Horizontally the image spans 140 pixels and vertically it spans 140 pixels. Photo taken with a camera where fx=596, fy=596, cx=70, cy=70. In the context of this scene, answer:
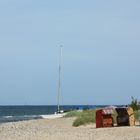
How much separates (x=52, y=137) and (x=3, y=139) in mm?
2305

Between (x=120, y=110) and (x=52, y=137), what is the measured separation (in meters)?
5.91

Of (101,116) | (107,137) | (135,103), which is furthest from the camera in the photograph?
(135,103)

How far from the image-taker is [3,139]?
2634 centimetres

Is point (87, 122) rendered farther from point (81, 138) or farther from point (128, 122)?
point (81, 138)

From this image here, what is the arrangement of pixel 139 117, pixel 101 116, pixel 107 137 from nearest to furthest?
pixel 107 137, pixel 101 116, pixel 139 117

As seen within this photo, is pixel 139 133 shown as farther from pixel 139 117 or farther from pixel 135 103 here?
pixel 135 103

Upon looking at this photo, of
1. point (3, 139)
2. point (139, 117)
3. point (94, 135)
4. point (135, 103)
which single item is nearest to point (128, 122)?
point (139, 117)

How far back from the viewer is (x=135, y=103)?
4094 centimetres

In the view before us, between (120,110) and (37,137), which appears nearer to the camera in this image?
(37,137)

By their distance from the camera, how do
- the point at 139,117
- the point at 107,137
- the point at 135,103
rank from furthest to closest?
the point at 135,103
the point at 139,117
the point at 107,137

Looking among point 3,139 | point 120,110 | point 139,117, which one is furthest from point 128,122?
point 3,139

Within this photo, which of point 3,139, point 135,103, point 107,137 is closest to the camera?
point 107,137

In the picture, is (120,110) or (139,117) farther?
(139,117)

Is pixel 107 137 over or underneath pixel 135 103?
underneath
